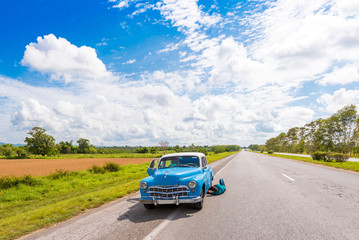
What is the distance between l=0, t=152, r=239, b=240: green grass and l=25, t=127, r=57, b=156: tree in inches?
2544

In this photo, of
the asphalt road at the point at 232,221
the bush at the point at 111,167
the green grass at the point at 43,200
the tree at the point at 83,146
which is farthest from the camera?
the tree at the point at 83,146

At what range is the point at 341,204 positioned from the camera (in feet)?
18.9

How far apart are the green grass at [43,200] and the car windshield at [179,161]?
2.80 meters

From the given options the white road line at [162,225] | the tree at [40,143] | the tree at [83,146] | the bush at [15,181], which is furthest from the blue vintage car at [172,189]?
the tree at [83,146]

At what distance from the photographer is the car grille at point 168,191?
5.52 m

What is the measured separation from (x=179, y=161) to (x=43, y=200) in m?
7.82

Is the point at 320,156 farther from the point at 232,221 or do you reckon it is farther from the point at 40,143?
the point at 40,143

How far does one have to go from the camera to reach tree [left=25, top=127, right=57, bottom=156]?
68.6 m

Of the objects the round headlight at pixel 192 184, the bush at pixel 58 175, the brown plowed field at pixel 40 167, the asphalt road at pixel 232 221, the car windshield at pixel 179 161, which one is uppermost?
the car windshield at pixel 179 161

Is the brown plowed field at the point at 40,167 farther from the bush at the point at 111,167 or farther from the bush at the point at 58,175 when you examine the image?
the bush at the point at 111,167

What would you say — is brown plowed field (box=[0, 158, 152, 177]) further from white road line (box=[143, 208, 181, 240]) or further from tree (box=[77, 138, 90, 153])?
tree (box=[77, 138, 90, 153])

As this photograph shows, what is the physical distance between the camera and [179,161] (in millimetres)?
7301

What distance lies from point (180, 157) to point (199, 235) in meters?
3.64

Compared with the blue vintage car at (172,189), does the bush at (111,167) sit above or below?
below
